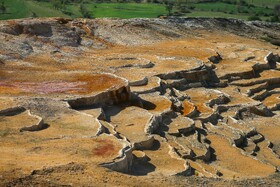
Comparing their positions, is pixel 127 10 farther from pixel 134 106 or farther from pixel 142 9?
pixel 134 106

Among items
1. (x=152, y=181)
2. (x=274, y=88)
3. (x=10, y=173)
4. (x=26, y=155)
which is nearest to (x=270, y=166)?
(x=152, y=181)

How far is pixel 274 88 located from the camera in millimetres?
51281

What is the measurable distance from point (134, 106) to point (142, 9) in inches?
2696

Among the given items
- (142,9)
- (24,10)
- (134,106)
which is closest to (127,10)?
(142,9)

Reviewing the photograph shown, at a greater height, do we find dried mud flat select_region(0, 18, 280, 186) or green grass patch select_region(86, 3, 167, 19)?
dried mud flat select_region(0, 18, 280, 186)

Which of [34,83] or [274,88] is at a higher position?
[34,83]

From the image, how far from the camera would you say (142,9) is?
336ft

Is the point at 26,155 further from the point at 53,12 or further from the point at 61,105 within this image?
the point at 53,12

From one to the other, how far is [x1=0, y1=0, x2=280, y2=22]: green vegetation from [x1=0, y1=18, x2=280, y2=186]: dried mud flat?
30.1m

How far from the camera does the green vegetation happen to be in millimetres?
91562

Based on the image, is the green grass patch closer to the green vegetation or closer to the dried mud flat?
the green vegetation

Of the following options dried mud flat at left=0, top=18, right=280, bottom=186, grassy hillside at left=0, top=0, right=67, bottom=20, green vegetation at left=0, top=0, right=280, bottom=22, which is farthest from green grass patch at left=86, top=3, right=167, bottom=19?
dried mud flat at left=0, top=18, right=280, bottom=186

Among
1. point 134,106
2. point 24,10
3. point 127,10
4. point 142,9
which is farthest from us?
point 142,9

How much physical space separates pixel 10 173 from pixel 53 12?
7666 centimetres
